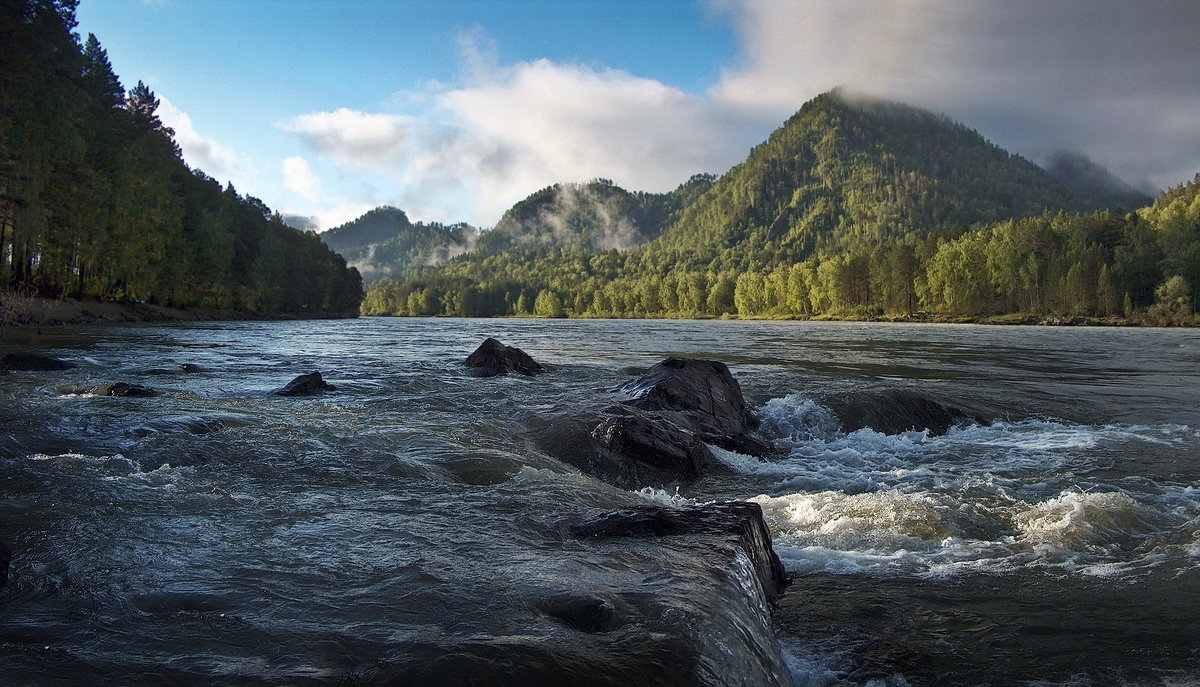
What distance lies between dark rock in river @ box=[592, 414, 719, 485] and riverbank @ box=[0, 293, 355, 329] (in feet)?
114

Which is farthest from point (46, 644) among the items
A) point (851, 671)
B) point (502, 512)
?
point (851, 671)

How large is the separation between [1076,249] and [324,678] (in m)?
135

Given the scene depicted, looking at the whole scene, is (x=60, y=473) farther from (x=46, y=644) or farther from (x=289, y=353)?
(x=289, y=353)

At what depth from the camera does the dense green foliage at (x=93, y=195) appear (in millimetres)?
38531

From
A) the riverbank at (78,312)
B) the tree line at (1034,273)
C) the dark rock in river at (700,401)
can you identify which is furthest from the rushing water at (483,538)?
the tree line at (1034,273)

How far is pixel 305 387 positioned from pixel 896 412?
1540cm

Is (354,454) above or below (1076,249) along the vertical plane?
below

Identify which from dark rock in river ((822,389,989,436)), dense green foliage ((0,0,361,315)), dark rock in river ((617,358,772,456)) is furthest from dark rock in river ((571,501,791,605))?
dense green foliage ((0,0,361,315))

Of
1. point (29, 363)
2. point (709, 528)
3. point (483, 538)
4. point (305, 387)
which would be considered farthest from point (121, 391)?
point (709, 528)

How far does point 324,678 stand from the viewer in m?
3.81

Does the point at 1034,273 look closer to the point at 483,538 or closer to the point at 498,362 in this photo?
the point at 498,362

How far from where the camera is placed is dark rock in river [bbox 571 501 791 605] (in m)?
6.30

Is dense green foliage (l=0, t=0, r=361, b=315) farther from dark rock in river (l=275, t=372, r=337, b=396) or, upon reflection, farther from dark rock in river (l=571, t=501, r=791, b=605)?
dark rock in river (l=571, t=501, r=791, b=605)

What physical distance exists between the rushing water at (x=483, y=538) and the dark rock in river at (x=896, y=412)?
511 millimetres
